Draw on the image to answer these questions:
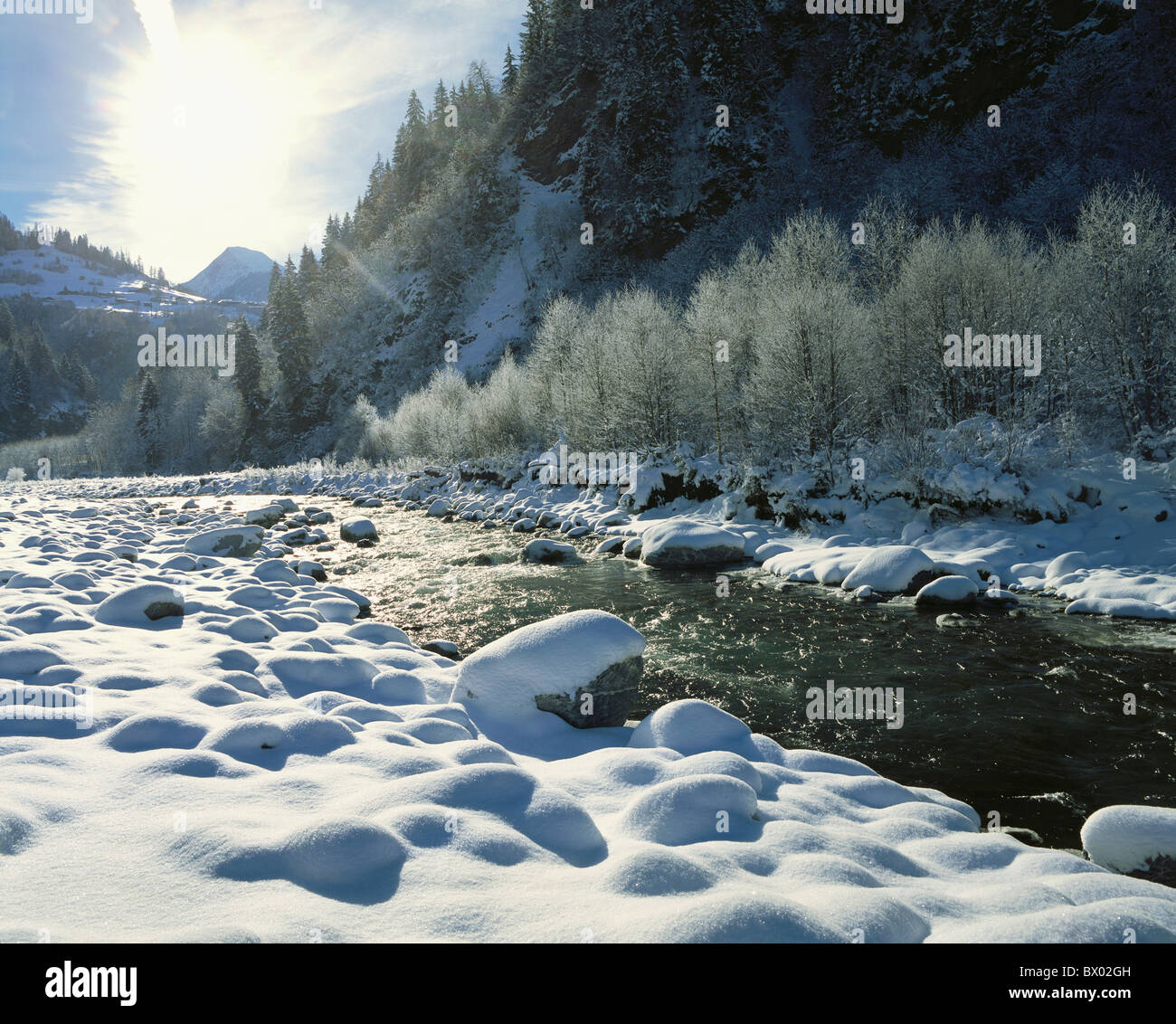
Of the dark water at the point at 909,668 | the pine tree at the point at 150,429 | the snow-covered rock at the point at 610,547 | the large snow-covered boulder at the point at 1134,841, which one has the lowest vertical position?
the dark water at the point at 909,668

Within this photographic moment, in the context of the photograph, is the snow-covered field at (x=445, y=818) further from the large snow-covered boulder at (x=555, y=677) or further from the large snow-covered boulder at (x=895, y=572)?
the large snow-covered boulder at (x=895, y=572)

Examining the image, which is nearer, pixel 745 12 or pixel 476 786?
pixel 476 786

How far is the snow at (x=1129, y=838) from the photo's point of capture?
13.6 feet

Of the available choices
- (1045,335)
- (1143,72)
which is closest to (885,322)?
(1045,335)

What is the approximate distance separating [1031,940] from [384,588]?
13.5 m

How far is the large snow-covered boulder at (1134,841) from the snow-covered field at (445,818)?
0.02 m

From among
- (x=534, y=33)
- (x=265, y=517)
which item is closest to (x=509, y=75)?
(x=534, y=33)

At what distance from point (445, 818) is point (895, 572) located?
40.8 feet

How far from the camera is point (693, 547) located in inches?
656

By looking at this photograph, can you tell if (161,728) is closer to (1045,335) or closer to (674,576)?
(674,576)

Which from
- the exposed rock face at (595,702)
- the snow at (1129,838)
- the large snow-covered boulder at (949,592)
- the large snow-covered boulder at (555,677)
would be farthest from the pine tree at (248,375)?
the snow at (1129,838)

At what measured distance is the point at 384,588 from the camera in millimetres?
14391

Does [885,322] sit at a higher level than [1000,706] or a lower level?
higher

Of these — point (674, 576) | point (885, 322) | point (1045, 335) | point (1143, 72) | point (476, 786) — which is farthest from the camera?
point (1143, 72)
